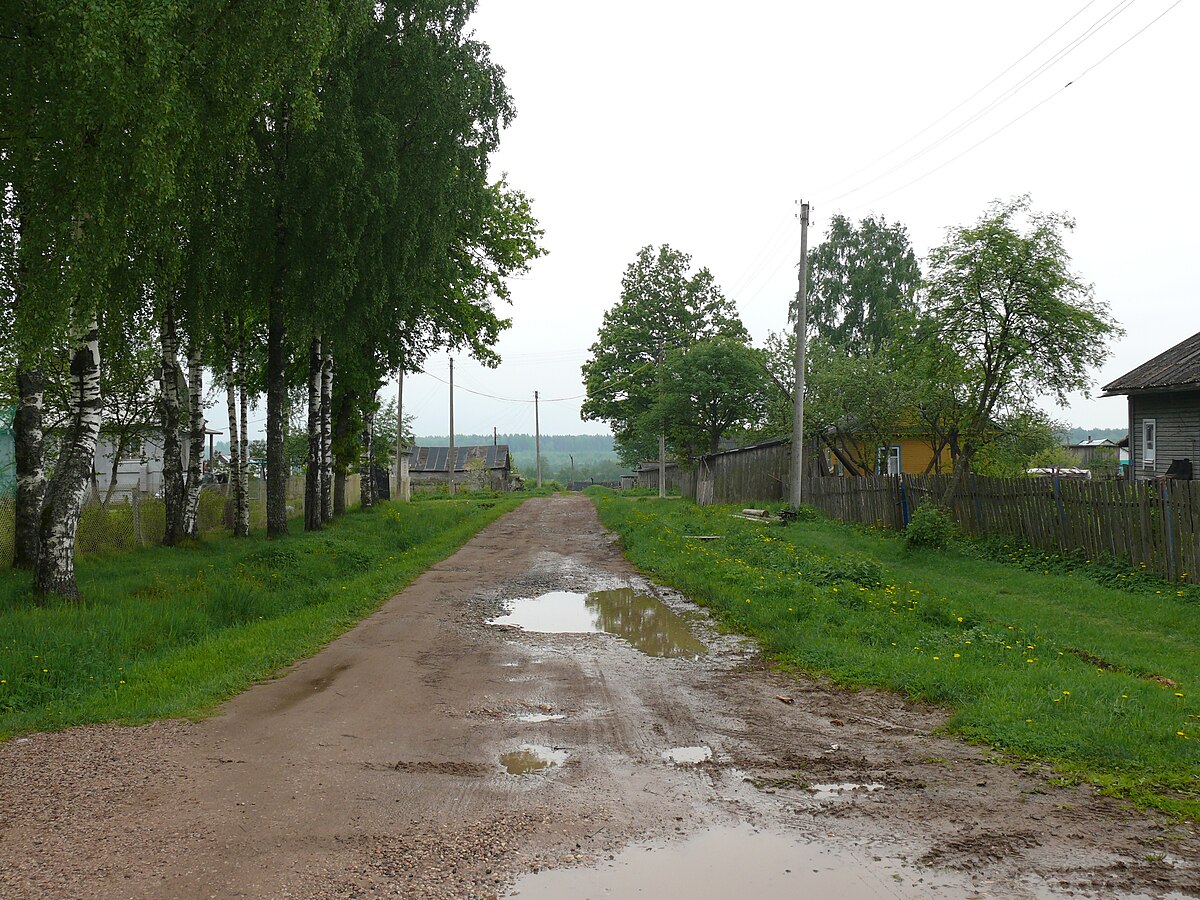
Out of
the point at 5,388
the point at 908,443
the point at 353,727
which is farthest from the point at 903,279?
the point at 353,727

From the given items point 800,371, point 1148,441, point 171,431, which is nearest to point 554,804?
point 171,431

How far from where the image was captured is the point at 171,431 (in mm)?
16000

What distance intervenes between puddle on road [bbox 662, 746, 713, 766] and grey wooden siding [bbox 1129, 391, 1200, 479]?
19.6m

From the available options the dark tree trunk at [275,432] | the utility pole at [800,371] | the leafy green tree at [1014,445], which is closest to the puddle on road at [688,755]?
the dark tree trunk at [275,432]

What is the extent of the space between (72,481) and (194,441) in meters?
5.79

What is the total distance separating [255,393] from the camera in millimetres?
26359

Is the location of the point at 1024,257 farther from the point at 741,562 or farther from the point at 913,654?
the point at 913,654

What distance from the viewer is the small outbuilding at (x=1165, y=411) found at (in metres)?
20.3

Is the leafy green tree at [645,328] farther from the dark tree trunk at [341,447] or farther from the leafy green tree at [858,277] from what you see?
the dark tree trunk at [341,447]

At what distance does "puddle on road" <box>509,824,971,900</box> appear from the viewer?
154 inches

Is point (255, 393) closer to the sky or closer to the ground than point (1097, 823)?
closer to the sky

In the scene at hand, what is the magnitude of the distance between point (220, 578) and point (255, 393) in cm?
1505

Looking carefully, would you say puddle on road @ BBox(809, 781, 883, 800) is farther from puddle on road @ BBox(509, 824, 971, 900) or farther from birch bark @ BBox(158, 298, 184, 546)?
birch bark @ BBox(158, 298, 184, 546)

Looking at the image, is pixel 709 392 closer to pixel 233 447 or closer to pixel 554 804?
pixel 233 447
